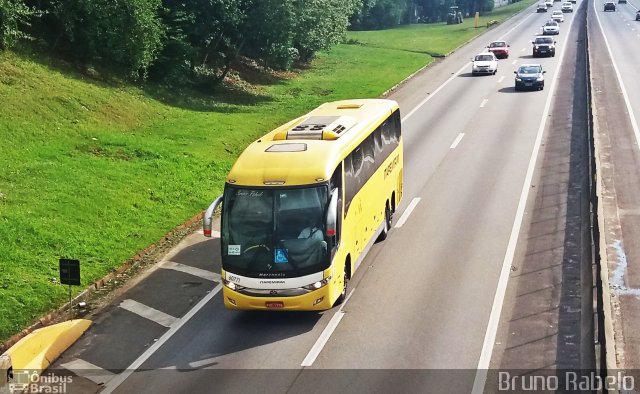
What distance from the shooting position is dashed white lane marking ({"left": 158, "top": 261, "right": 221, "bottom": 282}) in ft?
72.0

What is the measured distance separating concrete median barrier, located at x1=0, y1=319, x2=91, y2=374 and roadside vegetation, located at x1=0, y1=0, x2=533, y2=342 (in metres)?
0.89

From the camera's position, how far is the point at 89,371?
55.3 feet

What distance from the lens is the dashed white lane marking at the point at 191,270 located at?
72.0ft

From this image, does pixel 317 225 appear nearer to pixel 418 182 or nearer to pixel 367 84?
pixel 418 182

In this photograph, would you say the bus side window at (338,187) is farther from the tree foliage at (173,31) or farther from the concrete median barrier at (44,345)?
the tree foliage at (173,31)

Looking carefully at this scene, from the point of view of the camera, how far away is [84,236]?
23609mm

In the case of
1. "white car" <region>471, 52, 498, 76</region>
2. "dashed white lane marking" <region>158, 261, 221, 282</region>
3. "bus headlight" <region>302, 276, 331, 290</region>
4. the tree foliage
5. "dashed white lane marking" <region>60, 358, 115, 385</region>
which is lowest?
"dashed white lane marking" <region>60, 358, 115, 385</region>

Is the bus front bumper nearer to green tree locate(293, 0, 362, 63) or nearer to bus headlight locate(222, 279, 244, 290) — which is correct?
bus headlight locate(222, 279, 244, 290)

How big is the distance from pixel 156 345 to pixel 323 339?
3755mm

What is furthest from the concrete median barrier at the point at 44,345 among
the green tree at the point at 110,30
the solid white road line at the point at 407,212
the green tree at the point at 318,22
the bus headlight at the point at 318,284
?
the green tree at the point at 318,22

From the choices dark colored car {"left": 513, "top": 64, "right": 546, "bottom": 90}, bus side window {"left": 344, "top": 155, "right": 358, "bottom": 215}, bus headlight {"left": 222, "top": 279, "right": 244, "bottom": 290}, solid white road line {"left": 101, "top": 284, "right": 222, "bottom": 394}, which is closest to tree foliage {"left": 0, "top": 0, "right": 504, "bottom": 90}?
dark colored car {"left": 513, "top": 64, "right": 546, "bottom": 90}

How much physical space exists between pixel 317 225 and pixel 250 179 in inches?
70.5

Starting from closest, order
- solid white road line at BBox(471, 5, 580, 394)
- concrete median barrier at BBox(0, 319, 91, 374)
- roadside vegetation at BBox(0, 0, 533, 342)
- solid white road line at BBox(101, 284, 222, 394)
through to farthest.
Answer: solid white road line at BBox(471, 5, 580, 394), solid white road line at BBox(101, 284, 222, 394), concrete median barrier at BBox(0, 319, 91, 374), roadside vegetation at BBox(0, 0, 533, 342)

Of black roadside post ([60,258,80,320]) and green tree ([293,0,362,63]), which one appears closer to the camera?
black roadside post ([60,258,80,320])
